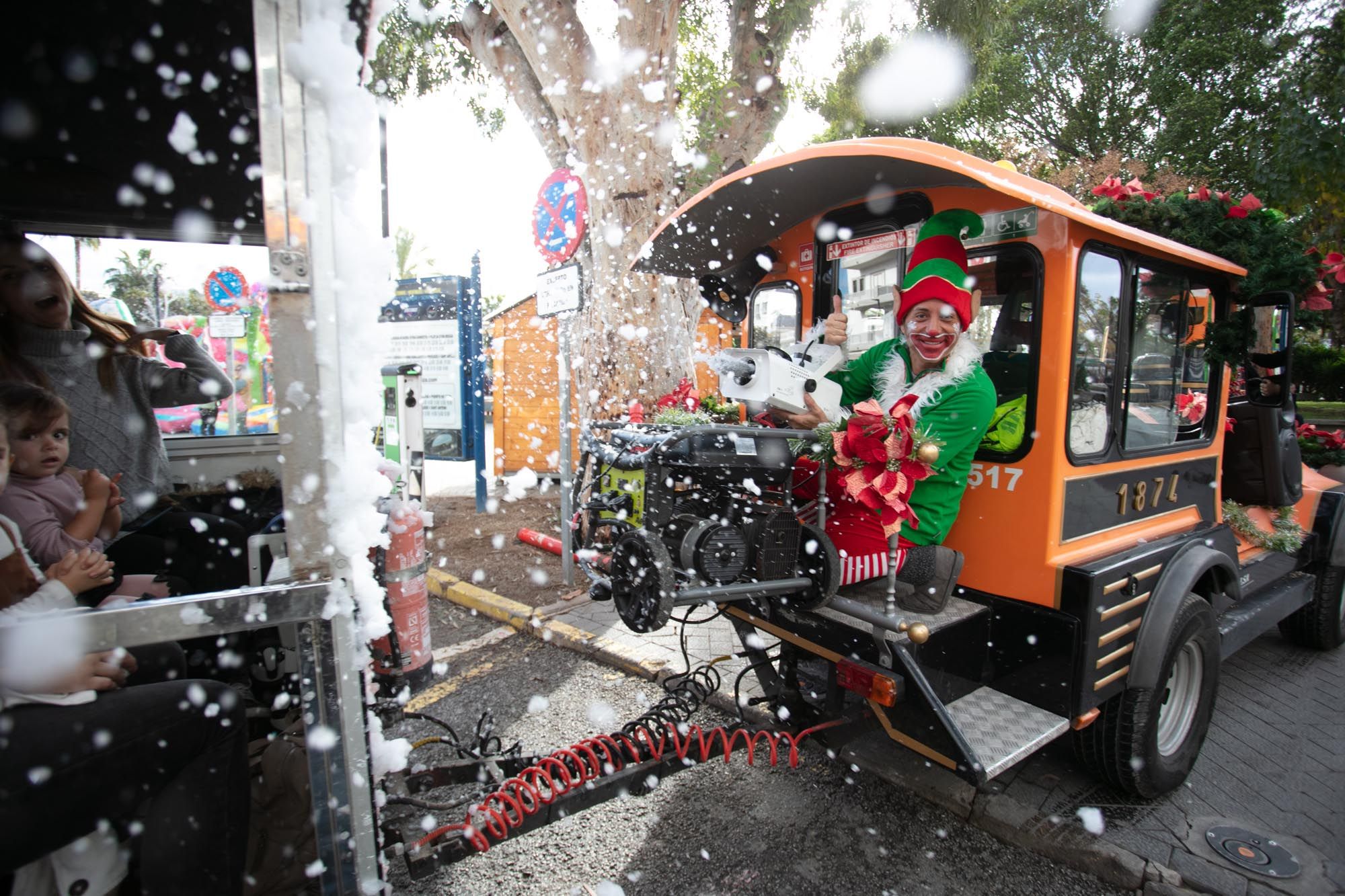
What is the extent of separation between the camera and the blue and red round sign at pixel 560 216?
5.12 metres

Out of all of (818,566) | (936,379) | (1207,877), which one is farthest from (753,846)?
(936,379)

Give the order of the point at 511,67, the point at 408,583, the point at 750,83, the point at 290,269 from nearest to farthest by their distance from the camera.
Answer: the point at 290,269 → the point at 408,583 → the point at 511,67 → the point at 750,83

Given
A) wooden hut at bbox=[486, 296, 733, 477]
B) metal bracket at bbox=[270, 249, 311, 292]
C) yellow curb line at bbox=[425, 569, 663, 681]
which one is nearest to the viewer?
metal bracket at bbox=[270, 249, 311, 292]

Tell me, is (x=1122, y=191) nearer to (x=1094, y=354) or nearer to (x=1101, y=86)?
(x=1094, y=354)

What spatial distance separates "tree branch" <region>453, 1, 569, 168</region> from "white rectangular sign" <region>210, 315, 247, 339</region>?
12.0 ft

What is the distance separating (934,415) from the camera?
8.71 ft

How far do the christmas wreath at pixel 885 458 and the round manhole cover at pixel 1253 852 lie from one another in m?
1.94

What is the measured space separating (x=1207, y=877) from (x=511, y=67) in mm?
8371

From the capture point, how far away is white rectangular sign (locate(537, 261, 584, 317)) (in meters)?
4.95

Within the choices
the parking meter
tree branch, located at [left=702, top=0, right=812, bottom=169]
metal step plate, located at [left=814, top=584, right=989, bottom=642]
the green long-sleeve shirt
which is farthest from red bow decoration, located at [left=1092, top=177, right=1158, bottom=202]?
tree branch, located at [left=702, top=0, right=812, bottom=169]

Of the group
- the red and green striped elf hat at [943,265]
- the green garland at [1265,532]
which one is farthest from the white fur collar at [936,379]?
the green garland at [1265,532]

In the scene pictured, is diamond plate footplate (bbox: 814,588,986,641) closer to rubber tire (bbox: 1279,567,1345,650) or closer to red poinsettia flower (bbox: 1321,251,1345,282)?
red poinsettia flower (bbox: 1321,251,1345,282)

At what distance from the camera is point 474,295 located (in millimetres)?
7547

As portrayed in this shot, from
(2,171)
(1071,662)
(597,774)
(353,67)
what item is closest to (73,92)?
(2,171)
